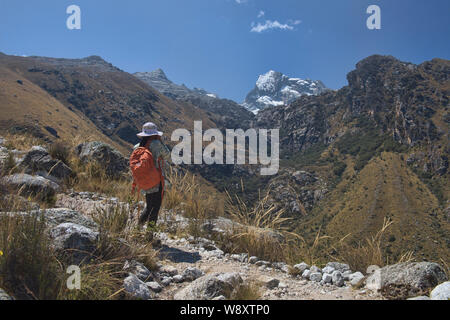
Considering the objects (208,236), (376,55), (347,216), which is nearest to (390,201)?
(347,216)

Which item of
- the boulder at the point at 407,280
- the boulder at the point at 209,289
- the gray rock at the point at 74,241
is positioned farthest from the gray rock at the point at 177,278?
the boulder at the point at 407,280

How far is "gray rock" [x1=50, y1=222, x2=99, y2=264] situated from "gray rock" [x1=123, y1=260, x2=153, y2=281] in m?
0.43

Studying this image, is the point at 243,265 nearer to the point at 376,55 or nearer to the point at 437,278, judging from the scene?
the point at 437,278

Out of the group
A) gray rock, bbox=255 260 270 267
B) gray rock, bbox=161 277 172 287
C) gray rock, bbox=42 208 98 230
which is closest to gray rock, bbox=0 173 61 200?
gray rock, bbox=42 208 98 230

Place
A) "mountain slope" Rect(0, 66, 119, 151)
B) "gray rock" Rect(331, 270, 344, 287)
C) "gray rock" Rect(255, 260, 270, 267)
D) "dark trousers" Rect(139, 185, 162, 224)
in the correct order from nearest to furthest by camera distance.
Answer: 1. "gray rock" Rect(331, 270, 344, 287)
2. "gray rock" Rect(255, 260, 270, 267)
3. "dark trousers" Rect(139, 185, 162, 224)
4. "mountain slope" Rect(0, 66, 119, 151)

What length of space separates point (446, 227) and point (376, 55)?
156279 mm

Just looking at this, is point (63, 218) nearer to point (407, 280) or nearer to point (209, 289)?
point (209, 289)

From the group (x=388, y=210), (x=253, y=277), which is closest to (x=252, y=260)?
(x=253, y=277)

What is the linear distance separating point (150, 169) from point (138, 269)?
196 centimetres

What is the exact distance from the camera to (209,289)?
9.40 feet

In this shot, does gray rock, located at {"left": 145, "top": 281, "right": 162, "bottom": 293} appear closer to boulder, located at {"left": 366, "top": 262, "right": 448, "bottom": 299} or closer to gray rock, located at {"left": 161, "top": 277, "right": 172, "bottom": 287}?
gray rock, located at {"left": 161, "top": 277, "right": 172, "bottom": 287}

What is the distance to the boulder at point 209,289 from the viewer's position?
9.23 feet

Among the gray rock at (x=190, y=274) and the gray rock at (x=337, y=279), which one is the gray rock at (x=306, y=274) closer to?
the gray rock at (x=337, y=279)

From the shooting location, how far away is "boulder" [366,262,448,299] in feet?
10.0
